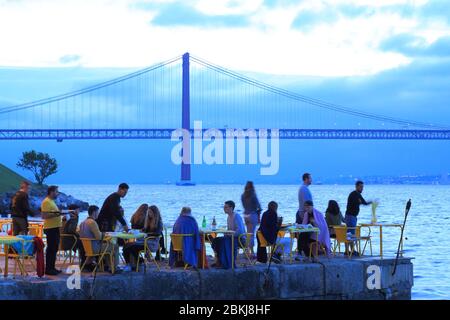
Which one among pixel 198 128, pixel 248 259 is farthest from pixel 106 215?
pixel 198 128

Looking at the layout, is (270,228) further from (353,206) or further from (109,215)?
(109,215)

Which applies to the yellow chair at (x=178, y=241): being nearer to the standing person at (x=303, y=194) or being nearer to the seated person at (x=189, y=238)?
the seated person at (x=189, y=238)

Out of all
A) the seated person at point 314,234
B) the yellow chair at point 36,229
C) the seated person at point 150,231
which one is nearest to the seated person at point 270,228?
the seated person at point 314,234

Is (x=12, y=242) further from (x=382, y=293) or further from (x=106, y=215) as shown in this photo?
(x=382, y=293)

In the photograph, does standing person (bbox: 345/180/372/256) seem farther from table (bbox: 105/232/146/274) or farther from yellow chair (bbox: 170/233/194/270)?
table (bbox: 105/232/146/274)

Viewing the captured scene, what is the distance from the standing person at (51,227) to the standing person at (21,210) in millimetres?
1478

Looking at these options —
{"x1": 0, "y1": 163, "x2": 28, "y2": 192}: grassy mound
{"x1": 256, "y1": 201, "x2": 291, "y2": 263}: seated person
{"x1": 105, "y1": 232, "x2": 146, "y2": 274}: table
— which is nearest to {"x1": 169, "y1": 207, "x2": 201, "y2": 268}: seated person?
{"x1": 105, "y1": 232, "x2": 146, "y2": 274}: table

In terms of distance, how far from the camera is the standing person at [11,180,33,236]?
36.8 feet

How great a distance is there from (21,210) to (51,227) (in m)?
1.60

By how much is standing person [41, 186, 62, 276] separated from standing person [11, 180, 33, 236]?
1.48 metres

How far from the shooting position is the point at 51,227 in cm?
979

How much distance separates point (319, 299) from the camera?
34.8 ft
